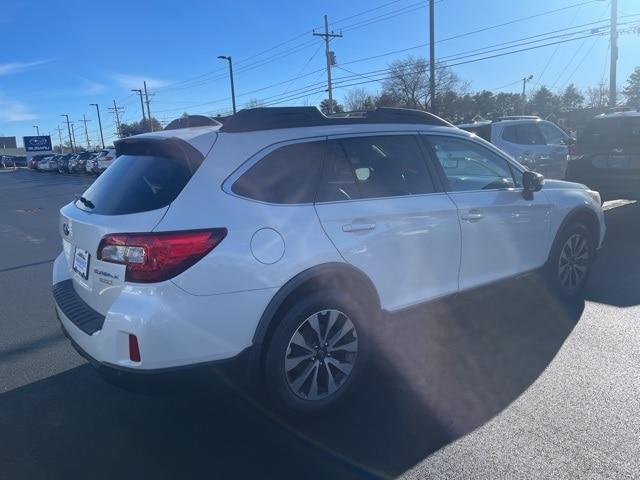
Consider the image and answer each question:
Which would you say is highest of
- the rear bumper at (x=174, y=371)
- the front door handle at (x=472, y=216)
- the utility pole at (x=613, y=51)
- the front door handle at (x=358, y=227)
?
the utility pole at (x=613, y=51)

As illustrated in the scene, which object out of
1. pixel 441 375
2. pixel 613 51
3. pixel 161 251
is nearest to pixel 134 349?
pixel 161 251

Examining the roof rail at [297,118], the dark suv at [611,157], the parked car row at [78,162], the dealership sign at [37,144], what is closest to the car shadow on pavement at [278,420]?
the roof rail at [297,118]

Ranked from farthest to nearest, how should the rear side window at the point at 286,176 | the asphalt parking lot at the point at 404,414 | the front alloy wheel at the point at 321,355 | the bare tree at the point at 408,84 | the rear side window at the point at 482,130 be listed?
the bare tree at the point at 408,84 < the rear side window at the point at 482,130 < the front alloy wheel at the point at 321,355 < the rear side window at the point at 286,176 < the asphalt parking lot at the point at 404,414

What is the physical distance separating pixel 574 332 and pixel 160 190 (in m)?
3.63

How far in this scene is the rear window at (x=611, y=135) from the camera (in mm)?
8914

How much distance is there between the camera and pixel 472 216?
4.16 m

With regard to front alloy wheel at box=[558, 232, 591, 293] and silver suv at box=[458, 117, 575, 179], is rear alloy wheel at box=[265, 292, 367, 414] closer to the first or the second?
front alloy wheel at box=[558, 232, 591, 293]

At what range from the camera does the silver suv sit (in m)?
12.0

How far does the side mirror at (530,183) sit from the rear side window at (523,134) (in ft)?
25.6

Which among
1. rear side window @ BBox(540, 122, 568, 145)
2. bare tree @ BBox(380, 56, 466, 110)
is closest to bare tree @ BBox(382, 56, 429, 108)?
bare tree @ BBox(380, 56, 466, 110)

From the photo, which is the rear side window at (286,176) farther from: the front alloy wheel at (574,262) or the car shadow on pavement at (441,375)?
the front alloy wheel at (574,262)

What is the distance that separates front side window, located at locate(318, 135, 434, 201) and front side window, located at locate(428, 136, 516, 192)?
0.27 m

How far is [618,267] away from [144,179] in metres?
5.91

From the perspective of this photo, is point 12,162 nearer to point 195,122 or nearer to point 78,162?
point 78,162
